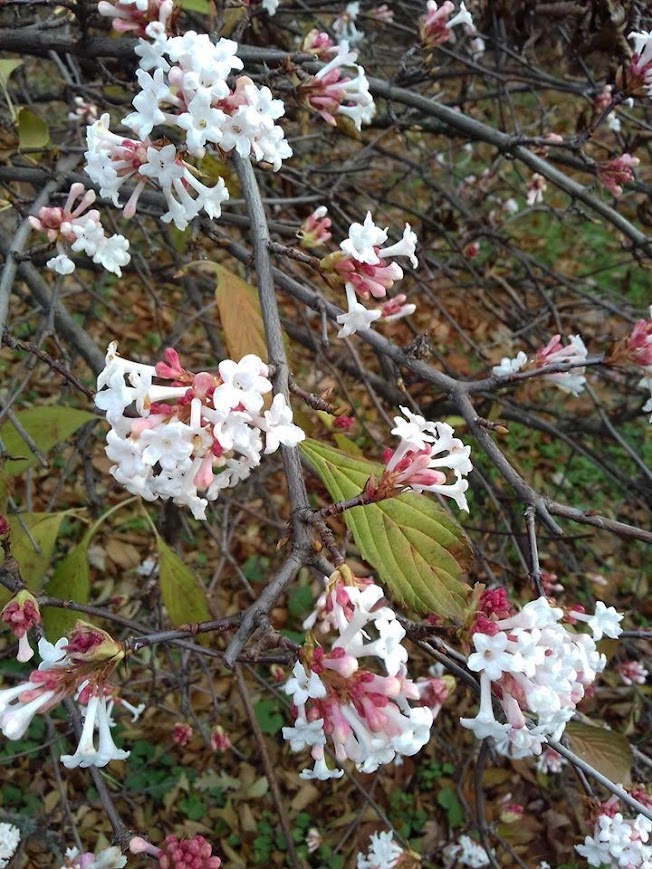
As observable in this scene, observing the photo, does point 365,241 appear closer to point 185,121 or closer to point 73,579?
point 185,121

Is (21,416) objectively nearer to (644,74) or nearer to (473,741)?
(644,74)

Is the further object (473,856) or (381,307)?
(473,856)

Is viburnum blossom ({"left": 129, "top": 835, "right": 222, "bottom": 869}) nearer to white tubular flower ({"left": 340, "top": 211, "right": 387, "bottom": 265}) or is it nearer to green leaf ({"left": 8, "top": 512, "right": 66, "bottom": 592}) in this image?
green leaf ({"left": 8, "top": 512, "right": 66, "bottom": 592})

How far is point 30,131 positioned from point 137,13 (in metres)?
0.62

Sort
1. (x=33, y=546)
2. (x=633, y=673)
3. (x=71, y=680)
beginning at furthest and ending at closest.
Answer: (x=633, y=673), (x=33, y=546), (x=71, y=680)

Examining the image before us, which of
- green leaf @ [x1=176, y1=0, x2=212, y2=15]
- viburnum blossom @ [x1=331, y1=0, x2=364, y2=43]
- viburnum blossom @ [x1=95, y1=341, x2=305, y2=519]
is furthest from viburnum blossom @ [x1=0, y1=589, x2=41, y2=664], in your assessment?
viburnum blossom @ [x1=331, y1=0, x2=364, y2=43]

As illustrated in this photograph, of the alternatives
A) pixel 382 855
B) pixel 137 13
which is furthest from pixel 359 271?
pixel 382 855

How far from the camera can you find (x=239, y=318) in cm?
171

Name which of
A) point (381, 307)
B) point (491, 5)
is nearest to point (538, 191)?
point (491, 5)

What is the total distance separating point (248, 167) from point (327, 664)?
1065mm

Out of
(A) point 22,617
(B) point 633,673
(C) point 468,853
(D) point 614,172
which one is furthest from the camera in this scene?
(C) point 468,853

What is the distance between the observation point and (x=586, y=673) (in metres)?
1.22

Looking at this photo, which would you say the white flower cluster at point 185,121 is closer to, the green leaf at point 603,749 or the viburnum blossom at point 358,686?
the viburnum blossom at point 358,686

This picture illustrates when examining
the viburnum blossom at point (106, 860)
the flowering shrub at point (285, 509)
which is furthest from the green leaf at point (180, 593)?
the viburnum blossom at point (106, 860)
